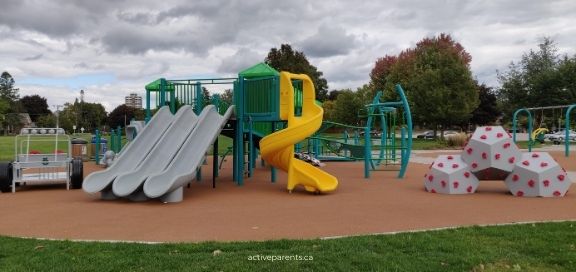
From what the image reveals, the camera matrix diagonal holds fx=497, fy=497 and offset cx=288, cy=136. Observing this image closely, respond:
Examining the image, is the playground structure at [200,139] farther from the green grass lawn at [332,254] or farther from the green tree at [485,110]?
the green tree at [485,110]

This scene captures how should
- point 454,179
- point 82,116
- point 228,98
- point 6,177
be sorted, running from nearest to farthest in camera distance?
1. point 454,179
2. point 6,177
3. point 228,98
4. point 82,116

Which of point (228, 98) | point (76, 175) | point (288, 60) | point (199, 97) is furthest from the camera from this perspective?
point (288, 60)

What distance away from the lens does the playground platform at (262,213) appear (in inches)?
260

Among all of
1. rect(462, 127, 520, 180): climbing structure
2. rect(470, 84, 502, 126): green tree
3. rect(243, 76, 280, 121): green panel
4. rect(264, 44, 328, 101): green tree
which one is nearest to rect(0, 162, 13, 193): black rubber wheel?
rect(243, 76, 280, 121): green panel

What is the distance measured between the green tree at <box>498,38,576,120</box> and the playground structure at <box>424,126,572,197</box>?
39.7 m

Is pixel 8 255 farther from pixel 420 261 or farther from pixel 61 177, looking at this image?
pixel 61 177

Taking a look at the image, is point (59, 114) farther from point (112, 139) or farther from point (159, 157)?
point (159, 157)

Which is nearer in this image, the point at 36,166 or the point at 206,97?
the point at 36,166

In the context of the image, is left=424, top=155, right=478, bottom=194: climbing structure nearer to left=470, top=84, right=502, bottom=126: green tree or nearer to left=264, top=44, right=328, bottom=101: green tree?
left=264, top=44, right=328, bottom=101: green tree

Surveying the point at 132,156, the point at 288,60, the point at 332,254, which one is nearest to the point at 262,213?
the point at 332,254

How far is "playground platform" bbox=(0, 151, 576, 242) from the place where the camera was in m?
6.61

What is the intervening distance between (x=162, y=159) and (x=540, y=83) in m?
44.6

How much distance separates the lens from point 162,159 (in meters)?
10.5

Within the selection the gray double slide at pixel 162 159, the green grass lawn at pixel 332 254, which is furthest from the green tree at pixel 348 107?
the green grass lawn at pixel 332 254
